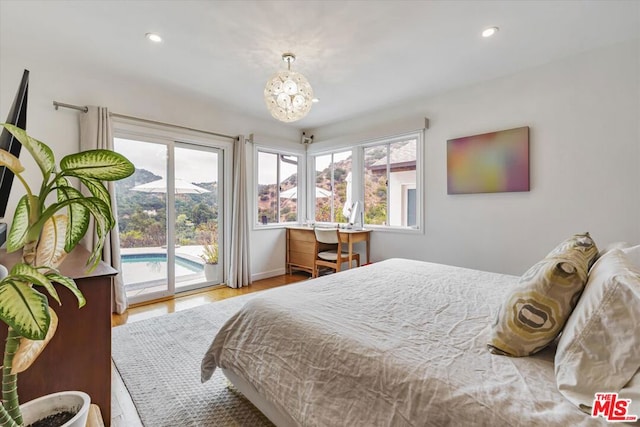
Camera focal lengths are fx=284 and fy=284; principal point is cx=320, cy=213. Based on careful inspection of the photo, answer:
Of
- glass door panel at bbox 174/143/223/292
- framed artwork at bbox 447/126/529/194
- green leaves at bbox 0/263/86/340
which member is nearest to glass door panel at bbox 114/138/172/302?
glass door panel at bbox 174/143/223/292

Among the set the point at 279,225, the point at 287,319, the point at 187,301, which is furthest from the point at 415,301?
the point at 279,225

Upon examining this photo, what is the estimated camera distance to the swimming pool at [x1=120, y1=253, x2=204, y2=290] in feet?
10.8

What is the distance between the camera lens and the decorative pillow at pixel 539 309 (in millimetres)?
958

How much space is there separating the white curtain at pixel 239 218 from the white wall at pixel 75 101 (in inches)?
15.7

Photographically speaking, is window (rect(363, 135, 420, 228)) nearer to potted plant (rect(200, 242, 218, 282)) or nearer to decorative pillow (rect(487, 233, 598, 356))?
potted plant (rect(200, 242, 218, 282))

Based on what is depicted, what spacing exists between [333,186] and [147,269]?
290 centimetres

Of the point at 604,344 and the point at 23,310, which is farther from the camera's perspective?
the point at 604,344

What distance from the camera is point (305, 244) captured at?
4438 mm

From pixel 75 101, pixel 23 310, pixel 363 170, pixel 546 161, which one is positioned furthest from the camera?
pixel 363 170

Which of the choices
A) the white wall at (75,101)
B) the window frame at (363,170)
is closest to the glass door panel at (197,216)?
the white wall at (75,101)

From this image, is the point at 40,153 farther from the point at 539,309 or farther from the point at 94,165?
the point at 539,309

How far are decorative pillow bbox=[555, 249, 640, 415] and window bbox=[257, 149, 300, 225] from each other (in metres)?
4.05

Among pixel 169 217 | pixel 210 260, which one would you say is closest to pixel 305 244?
pixel 210 260

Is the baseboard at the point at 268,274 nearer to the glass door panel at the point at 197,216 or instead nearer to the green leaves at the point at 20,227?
the glass door panel at the point at 197,216
